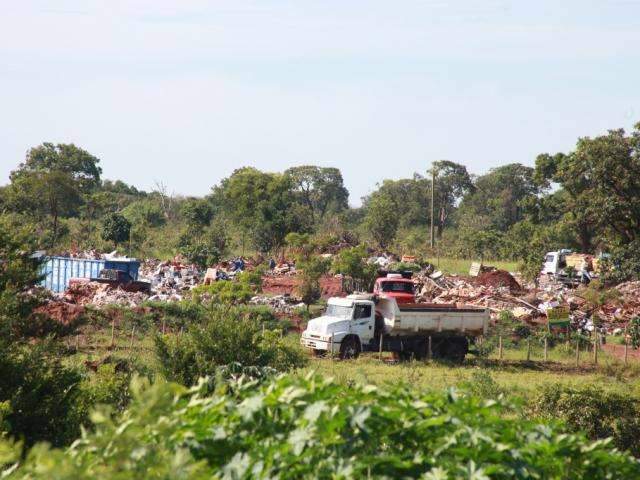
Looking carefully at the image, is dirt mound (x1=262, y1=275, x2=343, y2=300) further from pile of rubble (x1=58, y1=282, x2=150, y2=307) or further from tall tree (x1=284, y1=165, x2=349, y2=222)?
tall tree (x1=284, y1=165, x2=349, y2=222)

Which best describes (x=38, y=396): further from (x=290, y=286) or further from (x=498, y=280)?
(x=498, y=280)

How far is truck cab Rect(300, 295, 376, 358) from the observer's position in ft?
85.3

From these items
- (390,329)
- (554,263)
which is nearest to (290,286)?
(554,263)

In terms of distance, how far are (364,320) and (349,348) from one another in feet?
2.87

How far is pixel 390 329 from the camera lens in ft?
86.0

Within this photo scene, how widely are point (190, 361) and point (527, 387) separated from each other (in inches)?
373

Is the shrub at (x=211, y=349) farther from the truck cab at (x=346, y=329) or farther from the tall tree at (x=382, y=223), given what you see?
the tall tree at (x=382, y=223)

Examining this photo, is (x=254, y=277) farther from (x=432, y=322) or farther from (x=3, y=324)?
(x=3, y=324)

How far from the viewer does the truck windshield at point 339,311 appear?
86.6 feet

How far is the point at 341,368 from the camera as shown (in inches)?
907

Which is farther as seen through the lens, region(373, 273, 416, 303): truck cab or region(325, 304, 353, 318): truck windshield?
region(373, 273, 416, 303): truck cab

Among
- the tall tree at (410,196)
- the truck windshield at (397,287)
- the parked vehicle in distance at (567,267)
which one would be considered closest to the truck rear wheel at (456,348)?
the truck windshield at (397,287)

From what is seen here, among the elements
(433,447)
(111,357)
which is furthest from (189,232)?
(433,447)

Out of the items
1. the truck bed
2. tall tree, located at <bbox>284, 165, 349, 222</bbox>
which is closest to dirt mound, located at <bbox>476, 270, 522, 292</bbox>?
the truck bed
